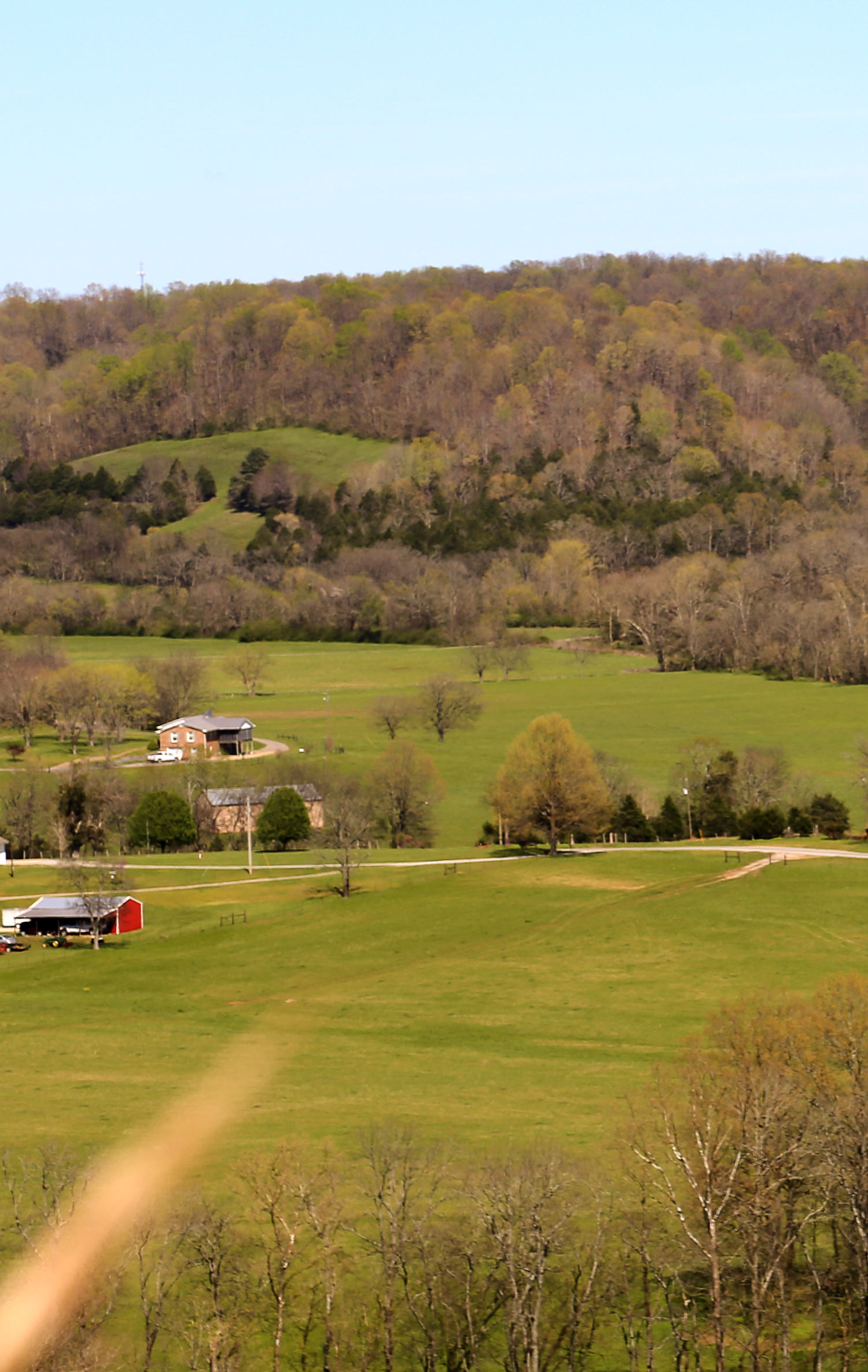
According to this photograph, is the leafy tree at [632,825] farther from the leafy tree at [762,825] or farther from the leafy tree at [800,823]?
the leafy tree at [800,823]

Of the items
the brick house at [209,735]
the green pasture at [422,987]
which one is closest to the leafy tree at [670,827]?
the green pasture at [422,987]

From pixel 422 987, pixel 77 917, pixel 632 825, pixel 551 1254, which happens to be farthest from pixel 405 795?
pixel 551 1254

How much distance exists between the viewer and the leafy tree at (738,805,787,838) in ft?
269

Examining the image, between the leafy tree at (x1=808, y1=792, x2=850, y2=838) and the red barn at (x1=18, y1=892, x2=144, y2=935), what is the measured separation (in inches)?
1411

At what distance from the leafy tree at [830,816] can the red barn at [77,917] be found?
35828 millimetres

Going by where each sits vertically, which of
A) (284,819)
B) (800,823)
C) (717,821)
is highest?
(284,819)

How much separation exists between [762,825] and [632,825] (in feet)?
22.5

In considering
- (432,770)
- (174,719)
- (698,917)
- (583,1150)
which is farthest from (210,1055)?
(174,719)

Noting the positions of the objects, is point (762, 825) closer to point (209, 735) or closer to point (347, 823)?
point (347, 823)

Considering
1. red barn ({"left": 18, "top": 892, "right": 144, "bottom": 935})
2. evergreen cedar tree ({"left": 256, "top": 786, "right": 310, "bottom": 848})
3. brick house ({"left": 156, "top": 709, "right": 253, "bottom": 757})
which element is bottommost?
red barn ({"left": 18, "top": 892, "right": 144, "bottom": 935})

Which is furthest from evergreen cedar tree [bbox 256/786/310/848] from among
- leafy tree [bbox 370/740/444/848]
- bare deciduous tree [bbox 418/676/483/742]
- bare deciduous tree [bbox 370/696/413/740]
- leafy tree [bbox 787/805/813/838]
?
bare deciduous tree [bbox 418/676/483/742]

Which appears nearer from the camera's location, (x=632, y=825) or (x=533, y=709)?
(x=632, y=825)

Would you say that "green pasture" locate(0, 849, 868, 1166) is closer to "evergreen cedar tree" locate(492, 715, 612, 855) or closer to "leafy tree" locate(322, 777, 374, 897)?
"leafy tree" locate(322, 777, 374, 897)

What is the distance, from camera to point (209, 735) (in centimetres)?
10925
